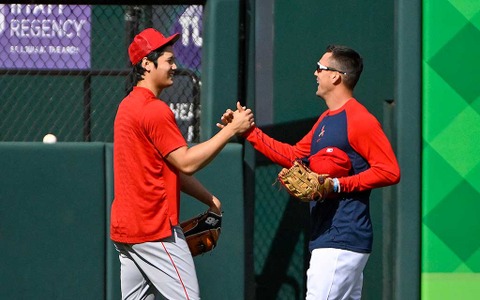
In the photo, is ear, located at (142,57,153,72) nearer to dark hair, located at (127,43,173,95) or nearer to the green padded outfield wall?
dark hair, located at (127,43,173,95)

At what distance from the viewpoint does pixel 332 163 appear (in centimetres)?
501

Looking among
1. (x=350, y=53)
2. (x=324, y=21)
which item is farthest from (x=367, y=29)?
(x=350, y=53)

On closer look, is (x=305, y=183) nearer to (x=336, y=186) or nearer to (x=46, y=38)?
(x=336, y=186)

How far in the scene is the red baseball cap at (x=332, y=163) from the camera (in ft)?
16.4

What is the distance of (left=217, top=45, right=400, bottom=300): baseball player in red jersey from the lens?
4969 millimetres

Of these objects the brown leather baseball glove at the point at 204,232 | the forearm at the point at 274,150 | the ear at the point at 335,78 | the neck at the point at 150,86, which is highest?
the ear at the point at 335,78

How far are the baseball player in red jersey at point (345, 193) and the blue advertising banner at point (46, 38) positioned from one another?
3.25 m

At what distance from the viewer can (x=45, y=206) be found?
591 cm

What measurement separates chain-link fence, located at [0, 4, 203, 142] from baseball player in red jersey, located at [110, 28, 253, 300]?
2.42m

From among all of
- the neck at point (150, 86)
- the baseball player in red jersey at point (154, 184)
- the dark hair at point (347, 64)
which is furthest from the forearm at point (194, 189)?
the dark hair at point (347, 64)

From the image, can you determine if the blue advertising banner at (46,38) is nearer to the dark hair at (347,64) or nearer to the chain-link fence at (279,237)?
the chain-link fence at (279,237)

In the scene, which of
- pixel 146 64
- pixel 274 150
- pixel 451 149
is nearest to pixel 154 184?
pixel 146 64

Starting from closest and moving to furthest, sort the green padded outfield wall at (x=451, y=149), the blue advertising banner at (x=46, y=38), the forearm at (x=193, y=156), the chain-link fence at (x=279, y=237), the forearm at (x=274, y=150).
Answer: the forearm at (x=193, y=156)
the forearm at (x=274, y=150)
the green padded outfield wall at (x=451, y=149)
the chain-link fence at (x=279, y=237)
the blue advertising banner at (x=46, y=38)

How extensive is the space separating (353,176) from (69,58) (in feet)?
12.4
